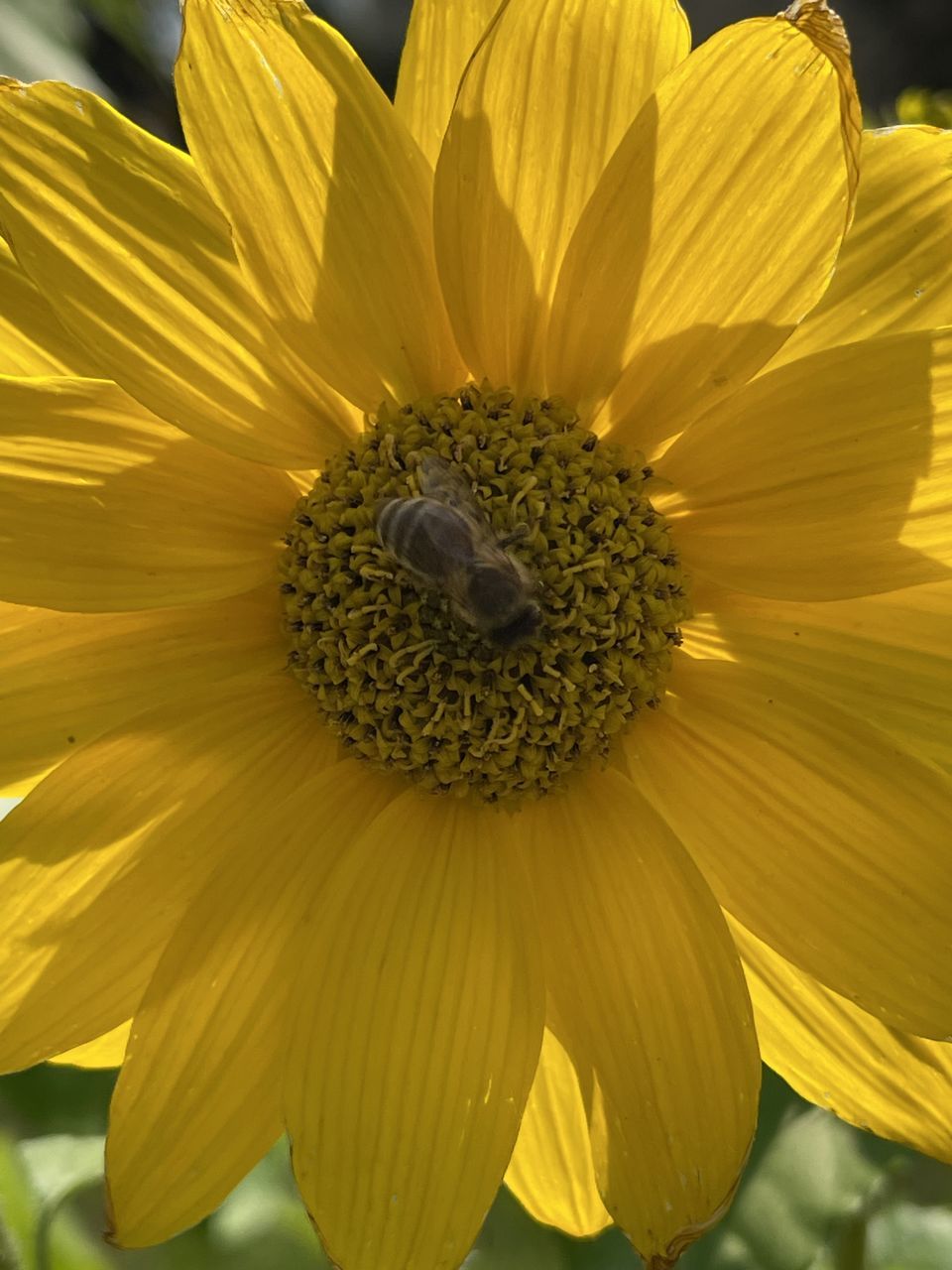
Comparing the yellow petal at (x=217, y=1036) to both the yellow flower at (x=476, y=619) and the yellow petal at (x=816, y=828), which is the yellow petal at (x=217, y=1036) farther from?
the yellow petal at (x=816, y=828)

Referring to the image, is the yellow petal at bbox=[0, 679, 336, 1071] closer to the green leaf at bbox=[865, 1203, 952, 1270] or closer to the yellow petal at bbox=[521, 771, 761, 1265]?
the yellow petal at bbox=[521, 771, 761, 1265]

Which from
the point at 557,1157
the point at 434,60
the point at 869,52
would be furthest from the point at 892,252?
the point at 869,52

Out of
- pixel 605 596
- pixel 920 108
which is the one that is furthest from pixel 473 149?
pixel 920 108

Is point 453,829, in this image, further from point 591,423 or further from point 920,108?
point 920,108

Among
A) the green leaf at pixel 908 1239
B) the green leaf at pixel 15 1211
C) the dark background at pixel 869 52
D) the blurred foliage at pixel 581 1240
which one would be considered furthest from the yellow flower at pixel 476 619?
the dark background at pixel 869 52

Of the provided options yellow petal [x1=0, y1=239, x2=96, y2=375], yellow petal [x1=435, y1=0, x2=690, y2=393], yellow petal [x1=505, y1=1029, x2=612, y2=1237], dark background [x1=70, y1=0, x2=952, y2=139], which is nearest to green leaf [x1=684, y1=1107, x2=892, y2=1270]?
yellow petal [x1=505, y1=1029, x2=612, y2=1237]

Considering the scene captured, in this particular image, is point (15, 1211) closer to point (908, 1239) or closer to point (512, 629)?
point (512, 629)
